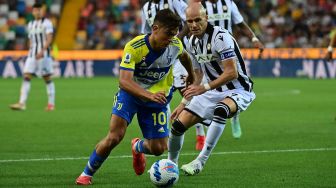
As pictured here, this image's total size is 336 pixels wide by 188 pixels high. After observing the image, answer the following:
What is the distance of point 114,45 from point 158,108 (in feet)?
89.5

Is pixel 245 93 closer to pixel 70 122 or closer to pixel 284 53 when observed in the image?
pixel 70 122

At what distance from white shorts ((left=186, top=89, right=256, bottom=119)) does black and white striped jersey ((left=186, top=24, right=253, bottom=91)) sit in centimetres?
8

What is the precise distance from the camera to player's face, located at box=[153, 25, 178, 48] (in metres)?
7.84

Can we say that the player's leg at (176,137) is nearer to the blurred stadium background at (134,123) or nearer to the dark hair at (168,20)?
the blurred stadium background at (134,123)

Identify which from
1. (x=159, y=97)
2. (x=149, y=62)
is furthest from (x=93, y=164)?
(x=149, y=62)

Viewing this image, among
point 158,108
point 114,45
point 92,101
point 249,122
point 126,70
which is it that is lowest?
point 114,45

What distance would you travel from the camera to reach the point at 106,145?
795cm

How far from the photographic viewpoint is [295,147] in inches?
438

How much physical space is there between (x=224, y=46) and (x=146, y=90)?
4.79 feet

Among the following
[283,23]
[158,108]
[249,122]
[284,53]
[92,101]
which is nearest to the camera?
[158,108]

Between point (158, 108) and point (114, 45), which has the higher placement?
point (158, 108)

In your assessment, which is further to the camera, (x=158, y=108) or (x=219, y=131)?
(x=219, y=131)

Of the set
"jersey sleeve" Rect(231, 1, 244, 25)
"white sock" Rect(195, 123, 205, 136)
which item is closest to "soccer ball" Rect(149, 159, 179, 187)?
"white sock" Rect(195, 123, 205, 136)

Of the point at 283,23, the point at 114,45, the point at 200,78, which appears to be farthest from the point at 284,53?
the point at 200,78
